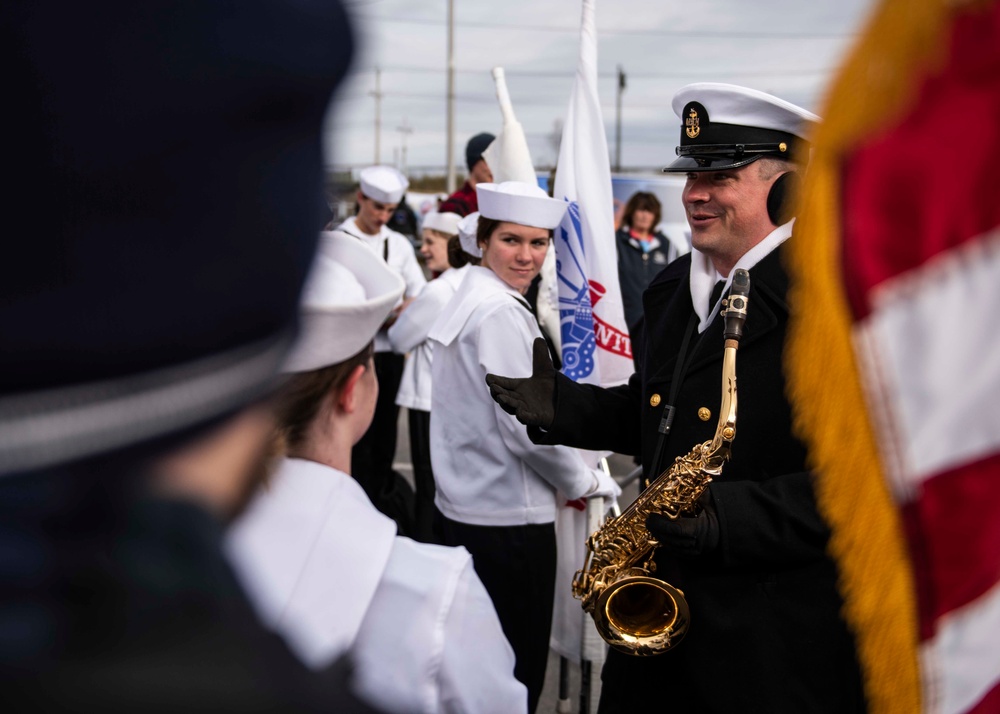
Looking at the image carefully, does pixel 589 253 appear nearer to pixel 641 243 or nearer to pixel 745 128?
pixel 745 128

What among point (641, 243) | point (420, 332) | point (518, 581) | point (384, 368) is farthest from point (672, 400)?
point (641, 243)

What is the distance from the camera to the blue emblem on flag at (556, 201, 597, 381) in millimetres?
3695

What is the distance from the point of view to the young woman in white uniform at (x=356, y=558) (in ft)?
3.63

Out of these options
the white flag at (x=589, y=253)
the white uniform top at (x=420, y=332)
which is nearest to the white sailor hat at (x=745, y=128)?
the white flag at (x=589, y=253)

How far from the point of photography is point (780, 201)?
244 cm

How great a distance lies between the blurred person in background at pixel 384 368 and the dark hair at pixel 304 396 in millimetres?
3350

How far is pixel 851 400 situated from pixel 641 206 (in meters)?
7.26

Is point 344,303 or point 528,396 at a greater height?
point 344,303

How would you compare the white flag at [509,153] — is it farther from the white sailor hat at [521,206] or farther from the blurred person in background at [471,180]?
the blurred person in background at [471,180]

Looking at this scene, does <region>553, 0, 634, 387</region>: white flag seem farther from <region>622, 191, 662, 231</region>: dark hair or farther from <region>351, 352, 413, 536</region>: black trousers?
<region>622, 191, 662, 231</region>: dark hair

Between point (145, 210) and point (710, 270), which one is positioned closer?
point (145, 210)

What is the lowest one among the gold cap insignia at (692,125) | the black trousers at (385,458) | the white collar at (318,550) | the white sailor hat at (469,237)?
the black trousers at (385,458)

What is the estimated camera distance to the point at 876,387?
1025 millimetres

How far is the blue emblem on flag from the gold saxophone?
1.12m
